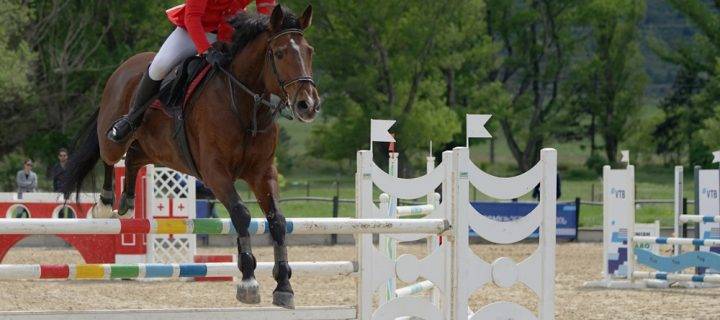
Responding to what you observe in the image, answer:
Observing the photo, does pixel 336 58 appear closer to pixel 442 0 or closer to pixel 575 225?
pixel 442 0

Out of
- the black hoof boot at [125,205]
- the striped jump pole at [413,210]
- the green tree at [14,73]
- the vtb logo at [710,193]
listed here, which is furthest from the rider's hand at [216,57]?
the green tree at [14,73]

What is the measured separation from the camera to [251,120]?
620cm

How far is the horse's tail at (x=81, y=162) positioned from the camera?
286 inches

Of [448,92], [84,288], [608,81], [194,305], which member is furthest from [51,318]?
[608,81]

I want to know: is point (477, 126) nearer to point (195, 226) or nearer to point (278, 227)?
point (278, 227)

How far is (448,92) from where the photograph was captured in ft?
134

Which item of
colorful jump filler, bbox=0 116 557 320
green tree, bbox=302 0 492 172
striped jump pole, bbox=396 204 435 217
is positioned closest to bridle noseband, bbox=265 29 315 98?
colorful jump filler, bbox=0 116 557 320

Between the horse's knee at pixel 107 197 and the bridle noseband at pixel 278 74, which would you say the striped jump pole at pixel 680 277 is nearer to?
the horse's knee at pixel 107 197

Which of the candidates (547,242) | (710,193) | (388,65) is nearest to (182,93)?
(547,242)

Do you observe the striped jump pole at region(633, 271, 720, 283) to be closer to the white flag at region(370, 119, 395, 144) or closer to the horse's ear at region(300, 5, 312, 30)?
the white flag at region(370, 119, 395, 144)

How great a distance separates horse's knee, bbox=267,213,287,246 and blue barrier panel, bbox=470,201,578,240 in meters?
13.0

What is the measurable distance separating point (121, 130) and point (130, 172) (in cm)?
57

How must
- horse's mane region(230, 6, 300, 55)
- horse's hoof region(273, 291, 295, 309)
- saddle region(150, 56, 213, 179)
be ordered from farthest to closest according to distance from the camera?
saddle region(150, 56, 213, 179) < horse's mane region(230, 6, 300, 55) < horse's hoof region(273, 291, 295, 309)

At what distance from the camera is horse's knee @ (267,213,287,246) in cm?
614
